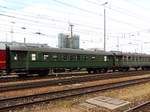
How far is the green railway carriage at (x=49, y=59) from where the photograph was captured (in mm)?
28188

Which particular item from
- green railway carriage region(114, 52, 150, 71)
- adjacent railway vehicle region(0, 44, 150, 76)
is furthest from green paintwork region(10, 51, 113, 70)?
green railway carriage region(114, 52, 150, 71)

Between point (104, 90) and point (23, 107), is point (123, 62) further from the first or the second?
point (23, 107)

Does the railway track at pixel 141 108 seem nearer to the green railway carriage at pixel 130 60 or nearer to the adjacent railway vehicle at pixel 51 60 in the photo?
the adjacent railway vehicle at pixel 51 60

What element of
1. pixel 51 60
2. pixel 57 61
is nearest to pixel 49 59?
pixel 51 60

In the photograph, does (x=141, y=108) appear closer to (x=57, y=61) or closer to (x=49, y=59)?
(x=49, y=59)

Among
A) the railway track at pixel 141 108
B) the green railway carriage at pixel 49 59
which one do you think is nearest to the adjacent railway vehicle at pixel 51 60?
the green railway carriage at pixel 49 59

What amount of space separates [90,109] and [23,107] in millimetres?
2979

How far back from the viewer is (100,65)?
40906 millimetres

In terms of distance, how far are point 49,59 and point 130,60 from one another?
830 inches

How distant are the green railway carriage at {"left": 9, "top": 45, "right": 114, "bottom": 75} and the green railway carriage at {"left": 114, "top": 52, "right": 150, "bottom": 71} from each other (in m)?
4.36

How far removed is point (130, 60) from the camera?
48844 millimetres

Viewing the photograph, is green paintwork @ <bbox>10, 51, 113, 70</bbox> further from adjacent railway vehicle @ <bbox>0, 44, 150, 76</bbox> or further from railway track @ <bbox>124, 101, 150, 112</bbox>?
railway track @ <bbox>124, 101, 150, 112</bbox>

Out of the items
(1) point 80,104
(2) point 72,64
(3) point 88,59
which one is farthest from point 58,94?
(3) point 88,59

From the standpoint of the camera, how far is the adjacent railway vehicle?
27.7 meters
